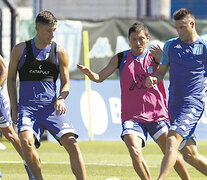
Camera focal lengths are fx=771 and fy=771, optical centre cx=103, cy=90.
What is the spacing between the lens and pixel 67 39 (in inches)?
745

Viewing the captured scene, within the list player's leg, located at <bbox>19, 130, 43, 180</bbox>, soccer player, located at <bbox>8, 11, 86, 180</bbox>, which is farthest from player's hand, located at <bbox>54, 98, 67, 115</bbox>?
player's leg, located at <bbox>19, 130, 43, 180</bbox>

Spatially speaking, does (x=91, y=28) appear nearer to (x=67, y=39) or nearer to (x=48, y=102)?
(x=67, y=39)

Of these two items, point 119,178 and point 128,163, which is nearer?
point 119,178

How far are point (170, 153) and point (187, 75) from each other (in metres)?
1.00

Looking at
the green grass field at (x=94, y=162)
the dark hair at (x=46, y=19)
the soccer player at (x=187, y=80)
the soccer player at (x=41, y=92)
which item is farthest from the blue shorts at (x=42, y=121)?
the green grass field at (x=94, y=162)

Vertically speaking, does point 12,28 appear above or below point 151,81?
below

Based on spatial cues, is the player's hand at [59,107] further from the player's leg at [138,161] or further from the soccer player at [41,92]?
the player's leg at [138,161]

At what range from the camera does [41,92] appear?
9031mm

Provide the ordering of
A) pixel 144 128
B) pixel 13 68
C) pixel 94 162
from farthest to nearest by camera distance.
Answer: pixel 94 162
pixel 144 128
pixel 13 68

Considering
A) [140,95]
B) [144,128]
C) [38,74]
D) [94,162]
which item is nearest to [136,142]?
[144,128]

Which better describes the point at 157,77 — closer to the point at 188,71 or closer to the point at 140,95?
the point at 188,71

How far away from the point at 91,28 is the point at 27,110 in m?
10.5

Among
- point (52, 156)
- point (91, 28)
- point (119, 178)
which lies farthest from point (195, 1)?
point (119, 178)

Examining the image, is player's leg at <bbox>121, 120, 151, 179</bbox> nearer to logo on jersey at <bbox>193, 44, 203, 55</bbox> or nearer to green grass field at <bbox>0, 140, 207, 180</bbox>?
logo on jersey at <bbox>193, 44, 203, 55</bbox>
